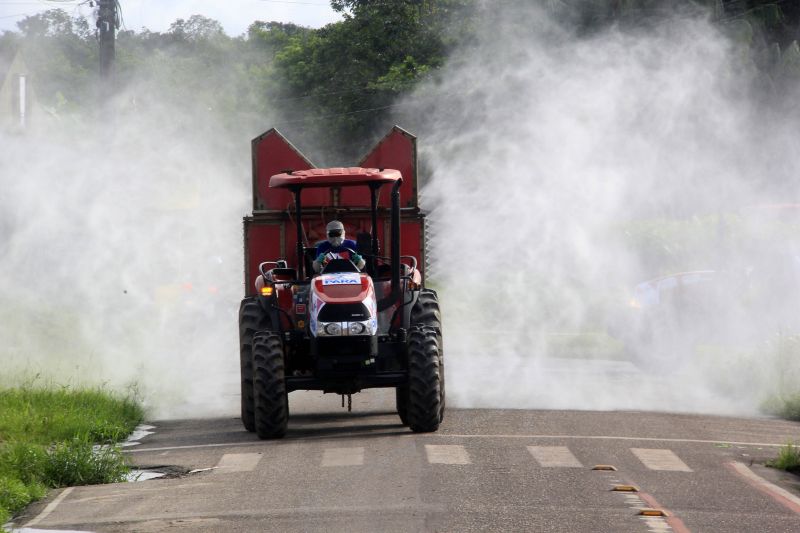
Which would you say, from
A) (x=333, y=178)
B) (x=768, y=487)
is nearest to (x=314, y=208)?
(x=333, y=178)

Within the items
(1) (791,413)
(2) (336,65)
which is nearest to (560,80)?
(1) (791,413)

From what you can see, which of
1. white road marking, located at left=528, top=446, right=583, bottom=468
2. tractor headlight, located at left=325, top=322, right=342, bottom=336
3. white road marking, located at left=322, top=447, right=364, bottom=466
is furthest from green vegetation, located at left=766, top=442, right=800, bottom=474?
tractor headlight, located at left=325, top=322, right=342, bottom=336

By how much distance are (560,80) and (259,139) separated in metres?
11.1

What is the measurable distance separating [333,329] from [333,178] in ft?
5.79

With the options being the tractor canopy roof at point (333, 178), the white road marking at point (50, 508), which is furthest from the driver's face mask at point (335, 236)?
the white road marking at point (50, 508)

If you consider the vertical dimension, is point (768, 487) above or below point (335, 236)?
below

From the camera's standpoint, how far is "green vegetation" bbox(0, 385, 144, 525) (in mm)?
11086

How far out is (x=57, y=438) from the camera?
13320mm

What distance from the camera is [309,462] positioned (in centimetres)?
1166

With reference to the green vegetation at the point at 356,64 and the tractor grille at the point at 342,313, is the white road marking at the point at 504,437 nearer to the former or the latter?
the tractor grille at the point at 342,313

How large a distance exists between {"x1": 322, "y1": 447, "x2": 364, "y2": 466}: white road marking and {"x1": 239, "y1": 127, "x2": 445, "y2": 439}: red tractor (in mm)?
974

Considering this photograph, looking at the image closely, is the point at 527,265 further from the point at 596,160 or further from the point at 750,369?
the point at 750,369

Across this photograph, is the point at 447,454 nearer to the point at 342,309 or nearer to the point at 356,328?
the point at 356,328

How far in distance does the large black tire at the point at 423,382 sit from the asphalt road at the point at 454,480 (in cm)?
16
